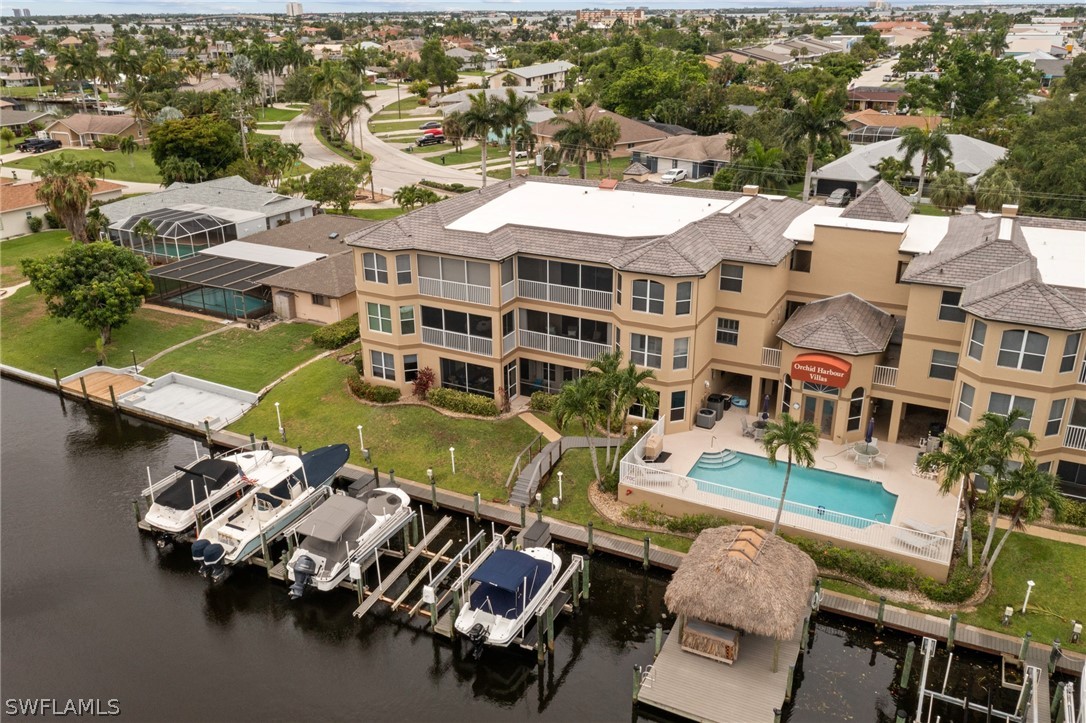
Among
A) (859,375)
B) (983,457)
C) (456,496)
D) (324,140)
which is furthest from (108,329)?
(324,140)

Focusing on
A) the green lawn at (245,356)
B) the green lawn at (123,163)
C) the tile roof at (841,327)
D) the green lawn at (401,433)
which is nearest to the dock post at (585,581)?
the green lawn at (401,433)

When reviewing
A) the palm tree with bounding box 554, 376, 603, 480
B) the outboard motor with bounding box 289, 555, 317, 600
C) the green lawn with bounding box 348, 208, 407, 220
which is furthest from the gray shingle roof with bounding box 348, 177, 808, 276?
the green lawn with bounding box 348, 208, 407, 220

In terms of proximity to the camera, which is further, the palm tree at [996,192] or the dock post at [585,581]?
the palm tree at [996,192]

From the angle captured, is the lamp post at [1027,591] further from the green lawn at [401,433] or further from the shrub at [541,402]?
the shrub at [541,402]

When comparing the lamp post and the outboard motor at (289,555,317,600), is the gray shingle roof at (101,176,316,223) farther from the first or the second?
the lamp post

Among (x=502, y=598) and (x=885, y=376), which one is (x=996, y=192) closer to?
(x=885, y=376)

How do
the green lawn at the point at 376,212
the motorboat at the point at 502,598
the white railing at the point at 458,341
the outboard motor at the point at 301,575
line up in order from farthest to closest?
the green lawn at the point at 376,212
the white railing at the point at 458,341
the outboard motor at the point at 301,575
the motorboat at the point at 502,598

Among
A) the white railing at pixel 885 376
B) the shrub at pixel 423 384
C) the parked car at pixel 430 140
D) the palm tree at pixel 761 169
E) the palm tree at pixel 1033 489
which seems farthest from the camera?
the parked car at pixel 430 140
